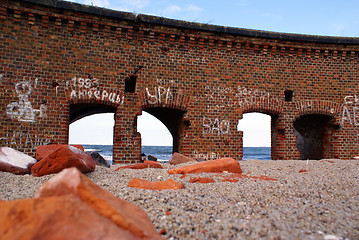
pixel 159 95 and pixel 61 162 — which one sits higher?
pixel 159 95

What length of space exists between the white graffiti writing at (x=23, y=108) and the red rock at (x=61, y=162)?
116 inches

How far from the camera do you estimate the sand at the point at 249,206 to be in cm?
193

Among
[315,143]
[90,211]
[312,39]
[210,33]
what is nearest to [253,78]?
[210,33]

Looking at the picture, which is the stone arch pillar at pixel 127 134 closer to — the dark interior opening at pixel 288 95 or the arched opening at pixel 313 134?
the dark interior opening at pixel 288 95

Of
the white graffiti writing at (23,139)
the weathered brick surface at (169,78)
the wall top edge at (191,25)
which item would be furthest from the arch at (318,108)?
the white graffiti writing at (23,139)

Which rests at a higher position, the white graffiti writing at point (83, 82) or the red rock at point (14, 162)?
the white graffiti writing at point (83, 82)

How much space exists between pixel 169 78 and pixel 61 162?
461 cm

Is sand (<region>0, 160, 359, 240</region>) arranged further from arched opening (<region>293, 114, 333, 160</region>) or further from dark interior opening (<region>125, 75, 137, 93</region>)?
arched opening (<region>293, 114, 333, 160</region>)

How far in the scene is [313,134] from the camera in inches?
401

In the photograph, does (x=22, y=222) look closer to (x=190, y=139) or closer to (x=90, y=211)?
(x=90, y=211)

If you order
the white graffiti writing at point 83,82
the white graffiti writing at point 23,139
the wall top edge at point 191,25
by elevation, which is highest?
the wall top edge at point 191,25

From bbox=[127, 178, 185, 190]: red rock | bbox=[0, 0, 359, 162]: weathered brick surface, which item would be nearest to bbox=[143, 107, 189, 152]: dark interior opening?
bbox=[0, 0, 359, 162]: weathered brick surface

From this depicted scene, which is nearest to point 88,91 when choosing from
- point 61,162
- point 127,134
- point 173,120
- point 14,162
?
point 127,134

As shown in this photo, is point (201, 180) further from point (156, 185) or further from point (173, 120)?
point (173, 120)
